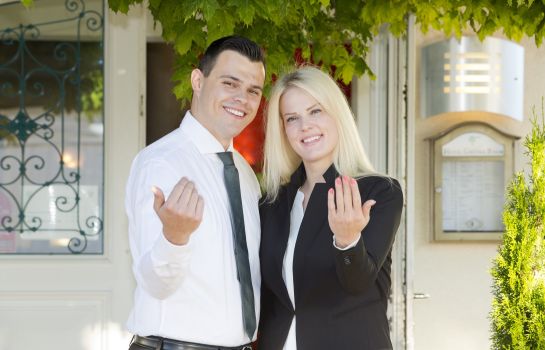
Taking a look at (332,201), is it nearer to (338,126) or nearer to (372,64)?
(338,126)

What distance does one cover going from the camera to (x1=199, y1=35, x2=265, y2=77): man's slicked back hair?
9.70 ft

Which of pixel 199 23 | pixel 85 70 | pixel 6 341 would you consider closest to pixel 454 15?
pixel 199 23

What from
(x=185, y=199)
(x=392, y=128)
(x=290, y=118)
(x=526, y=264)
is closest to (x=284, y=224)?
(x=290, y=118)

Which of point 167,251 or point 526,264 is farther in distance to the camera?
point 526,264

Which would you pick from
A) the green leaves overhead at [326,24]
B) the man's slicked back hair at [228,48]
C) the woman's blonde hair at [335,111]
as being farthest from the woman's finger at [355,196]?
the green leaves overhead at [326,24]

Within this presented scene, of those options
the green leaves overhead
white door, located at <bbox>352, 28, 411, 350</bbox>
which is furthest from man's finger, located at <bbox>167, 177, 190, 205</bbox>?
white door, located at <bbox>352, 28, 411, 350</bbox>

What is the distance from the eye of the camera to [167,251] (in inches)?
95.3

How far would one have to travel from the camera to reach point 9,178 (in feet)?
15.5

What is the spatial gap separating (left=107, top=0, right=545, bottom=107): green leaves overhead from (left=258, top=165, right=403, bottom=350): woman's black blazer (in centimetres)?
73

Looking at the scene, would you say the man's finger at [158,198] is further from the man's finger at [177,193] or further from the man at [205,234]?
the man at [205,234]

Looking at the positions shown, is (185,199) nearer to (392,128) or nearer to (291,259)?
(291,259)

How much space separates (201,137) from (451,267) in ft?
8.54

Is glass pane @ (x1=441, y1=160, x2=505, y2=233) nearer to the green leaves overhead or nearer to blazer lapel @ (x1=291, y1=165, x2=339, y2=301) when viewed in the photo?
the green leaves overhead

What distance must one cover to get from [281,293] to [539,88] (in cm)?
287
